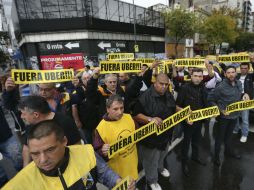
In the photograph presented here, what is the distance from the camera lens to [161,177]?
400cm

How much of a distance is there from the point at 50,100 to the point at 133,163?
60.6 inches

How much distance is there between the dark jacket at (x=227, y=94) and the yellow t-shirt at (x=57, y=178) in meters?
3.13

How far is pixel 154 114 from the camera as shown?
3.33 m

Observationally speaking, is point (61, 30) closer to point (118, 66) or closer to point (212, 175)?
point (118, 66)

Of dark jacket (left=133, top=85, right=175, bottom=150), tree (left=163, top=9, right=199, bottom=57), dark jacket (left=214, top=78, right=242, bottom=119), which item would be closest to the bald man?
dark jacket (left=133, top=85, right=175, bottom=150)

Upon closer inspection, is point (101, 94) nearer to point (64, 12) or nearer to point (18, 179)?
point (18, 179)

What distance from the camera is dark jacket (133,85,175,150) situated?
332cm

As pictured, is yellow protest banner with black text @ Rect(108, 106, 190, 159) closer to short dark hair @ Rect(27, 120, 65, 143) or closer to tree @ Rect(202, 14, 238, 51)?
short dark hair @ Rect(27, 120, 65, 143)

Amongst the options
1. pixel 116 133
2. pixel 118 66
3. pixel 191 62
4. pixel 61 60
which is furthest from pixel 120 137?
pixel 61 60

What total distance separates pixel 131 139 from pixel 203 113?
1.73m

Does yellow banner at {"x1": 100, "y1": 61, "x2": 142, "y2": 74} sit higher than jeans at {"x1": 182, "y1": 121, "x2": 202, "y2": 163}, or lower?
higher

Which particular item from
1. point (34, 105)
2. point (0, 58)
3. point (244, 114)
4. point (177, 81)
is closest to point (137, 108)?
point (34, 105)

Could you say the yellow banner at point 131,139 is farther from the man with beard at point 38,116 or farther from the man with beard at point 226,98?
the man with beard at point 226,98

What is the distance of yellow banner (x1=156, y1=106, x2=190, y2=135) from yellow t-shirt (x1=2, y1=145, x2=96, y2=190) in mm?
1777
